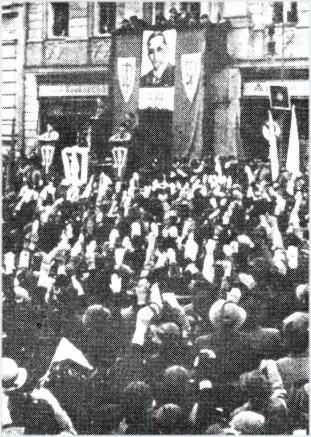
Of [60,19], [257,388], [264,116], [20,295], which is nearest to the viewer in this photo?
[257,388]

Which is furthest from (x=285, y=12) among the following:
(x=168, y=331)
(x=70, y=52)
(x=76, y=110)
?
(x=168, y=331)

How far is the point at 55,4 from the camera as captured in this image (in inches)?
200

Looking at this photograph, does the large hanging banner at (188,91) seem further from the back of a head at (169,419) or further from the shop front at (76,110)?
the back of a head at (169,419)

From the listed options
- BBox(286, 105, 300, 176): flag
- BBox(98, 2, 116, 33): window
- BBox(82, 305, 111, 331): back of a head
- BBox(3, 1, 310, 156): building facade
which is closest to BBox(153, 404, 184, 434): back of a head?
BBox(82, 305, 111, 331): back of a head

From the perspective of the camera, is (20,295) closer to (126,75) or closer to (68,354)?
(68,354)

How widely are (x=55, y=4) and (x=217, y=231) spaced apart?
2.13m

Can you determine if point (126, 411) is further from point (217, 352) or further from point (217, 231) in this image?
point (217, 231)

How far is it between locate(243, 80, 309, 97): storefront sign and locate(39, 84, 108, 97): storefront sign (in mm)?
1153

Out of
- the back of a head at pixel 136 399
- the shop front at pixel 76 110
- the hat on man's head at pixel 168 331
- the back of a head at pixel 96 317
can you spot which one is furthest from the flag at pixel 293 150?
the back of a head at pixel 136 399

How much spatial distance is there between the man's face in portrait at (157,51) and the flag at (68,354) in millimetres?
2310

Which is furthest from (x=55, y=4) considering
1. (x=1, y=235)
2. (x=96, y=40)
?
(x=1, y=235)

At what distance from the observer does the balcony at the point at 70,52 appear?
16.9 ft

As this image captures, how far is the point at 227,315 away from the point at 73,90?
234 centimetres

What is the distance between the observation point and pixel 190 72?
538 cm
